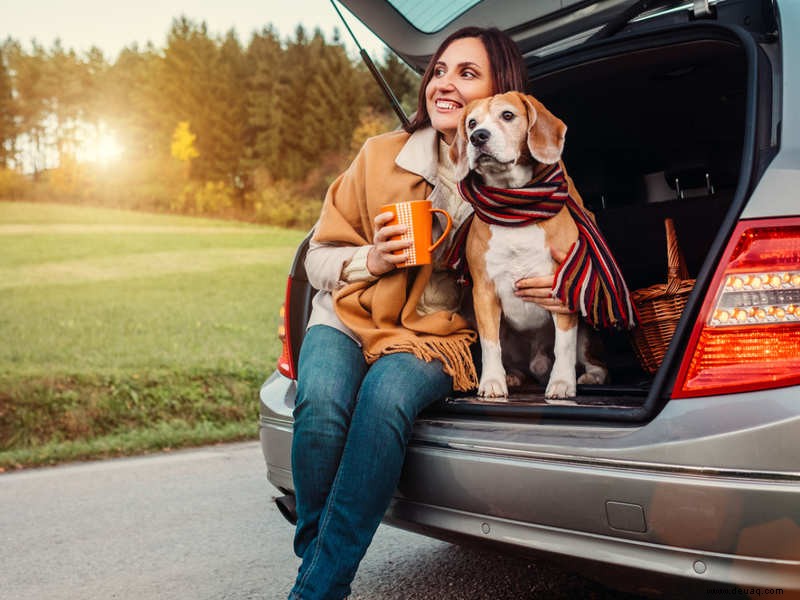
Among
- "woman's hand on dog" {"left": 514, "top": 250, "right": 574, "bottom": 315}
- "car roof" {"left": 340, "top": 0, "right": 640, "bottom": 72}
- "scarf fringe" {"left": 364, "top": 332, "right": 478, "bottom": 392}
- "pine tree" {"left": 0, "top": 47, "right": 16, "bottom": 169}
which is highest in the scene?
"pine tree" {"left": 0, "top": 47, "right": 16, "bottom": 169}

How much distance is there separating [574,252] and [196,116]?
81.9ft

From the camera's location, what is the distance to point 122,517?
13.1ft

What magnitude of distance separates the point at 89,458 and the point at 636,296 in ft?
14.3

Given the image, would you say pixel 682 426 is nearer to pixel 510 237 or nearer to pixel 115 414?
pixel 510 237

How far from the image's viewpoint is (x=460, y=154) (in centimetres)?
255

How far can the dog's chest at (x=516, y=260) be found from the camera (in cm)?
247

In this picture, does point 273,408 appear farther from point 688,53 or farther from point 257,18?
point 257,18

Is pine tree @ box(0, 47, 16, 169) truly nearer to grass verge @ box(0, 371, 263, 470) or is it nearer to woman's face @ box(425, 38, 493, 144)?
grass verge @ box(0, 371, 263, 470)

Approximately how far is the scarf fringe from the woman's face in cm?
72

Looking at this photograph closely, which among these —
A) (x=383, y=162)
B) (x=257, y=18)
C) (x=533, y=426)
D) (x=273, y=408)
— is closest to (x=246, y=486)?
(x=273, y=408)

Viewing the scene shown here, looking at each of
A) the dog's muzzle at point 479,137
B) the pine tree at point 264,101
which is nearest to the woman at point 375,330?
the dog's muzzle at point 479,137

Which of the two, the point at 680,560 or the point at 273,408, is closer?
the point at 680,560

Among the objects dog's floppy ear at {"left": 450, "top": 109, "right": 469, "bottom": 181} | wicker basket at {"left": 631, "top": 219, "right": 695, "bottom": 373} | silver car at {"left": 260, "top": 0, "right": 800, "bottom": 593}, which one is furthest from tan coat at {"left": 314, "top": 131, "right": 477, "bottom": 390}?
wicker basket at {"left": 631, "top": 219, "right": 695, "bottom": 373}

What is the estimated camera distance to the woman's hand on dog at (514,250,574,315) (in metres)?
2.46
